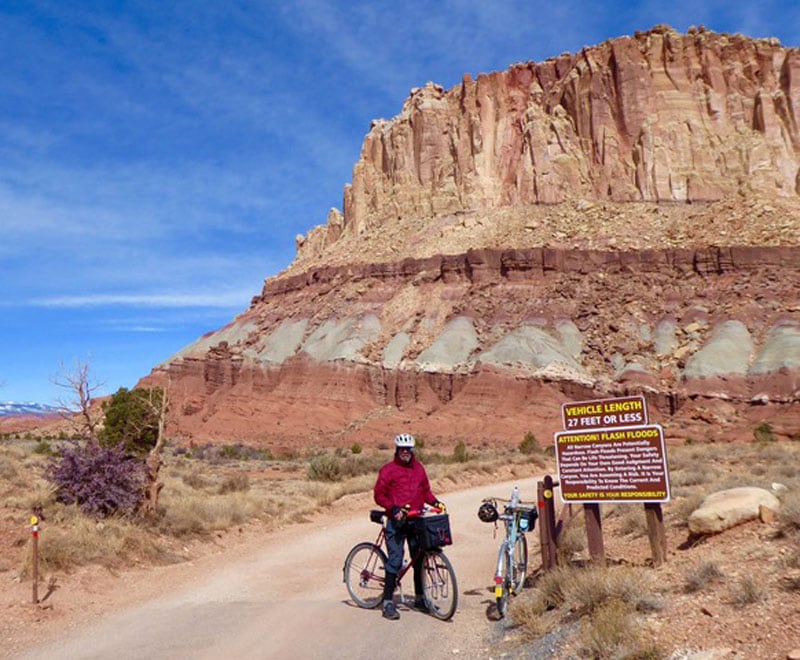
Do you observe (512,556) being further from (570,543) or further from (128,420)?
(128,420)

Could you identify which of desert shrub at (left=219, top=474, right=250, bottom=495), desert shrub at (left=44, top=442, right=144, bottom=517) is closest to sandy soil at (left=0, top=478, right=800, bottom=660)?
desert shrub at (left=44, top=442, right=144, bottom=517)

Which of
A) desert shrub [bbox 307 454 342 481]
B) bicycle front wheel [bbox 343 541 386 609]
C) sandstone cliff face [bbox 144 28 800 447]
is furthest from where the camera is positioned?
sandstone cliff face [bbox 144 28 800 447]

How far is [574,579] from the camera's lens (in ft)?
23.5

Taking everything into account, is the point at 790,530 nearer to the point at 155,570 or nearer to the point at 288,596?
the point at 288,596

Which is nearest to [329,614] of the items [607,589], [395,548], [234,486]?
[395,548]

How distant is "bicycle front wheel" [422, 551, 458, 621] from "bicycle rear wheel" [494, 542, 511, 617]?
0.47 metres

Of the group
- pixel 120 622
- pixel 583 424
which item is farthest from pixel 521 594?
pixel 120 622

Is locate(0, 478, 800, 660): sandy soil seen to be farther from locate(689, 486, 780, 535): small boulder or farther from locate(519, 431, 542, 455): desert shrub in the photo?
locate(519, 431, 542, 455): desert shrub

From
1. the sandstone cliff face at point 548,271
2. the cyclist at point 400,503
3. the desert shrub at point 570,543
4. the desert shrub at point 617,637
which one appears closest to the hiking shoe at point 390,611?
the cyclist at point 400,503

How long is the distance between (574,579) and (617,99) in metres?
86.1

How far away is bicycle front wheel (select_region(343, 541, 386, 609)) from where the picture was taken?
8078 millimetres

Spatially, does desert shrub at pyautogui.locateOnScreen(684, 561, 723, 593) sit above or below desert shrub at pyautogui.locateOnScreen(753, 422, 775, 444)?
above

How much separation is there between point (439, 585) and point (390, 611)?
0.64m

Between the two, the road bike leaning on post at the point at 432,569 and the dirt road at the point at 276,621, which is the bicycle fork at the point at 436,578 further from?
the dirt road at the point at 276,621
